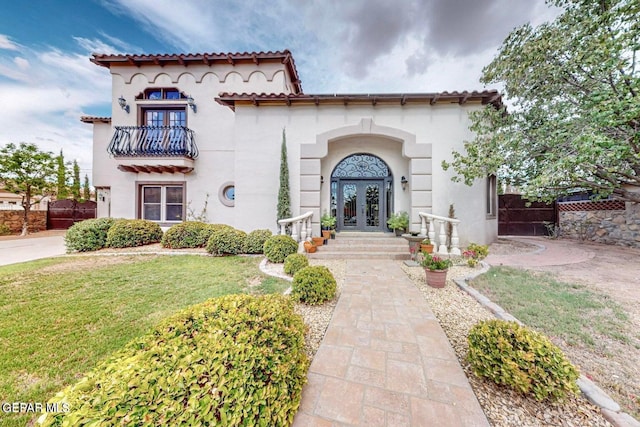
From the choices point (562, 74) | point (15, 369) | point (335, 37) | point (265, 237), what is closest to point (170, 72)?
point (335, 37)

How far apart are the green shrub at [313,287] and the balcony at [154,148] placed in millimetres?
7684

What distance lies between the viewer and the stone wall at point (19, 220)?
10.8 meters

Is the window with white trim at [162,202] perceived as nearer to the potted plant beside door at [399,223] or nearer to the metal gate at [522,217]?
the potted plant beside door at [399,223]

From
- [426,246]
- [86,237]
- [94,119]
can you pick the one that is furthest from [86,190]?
[426,246]

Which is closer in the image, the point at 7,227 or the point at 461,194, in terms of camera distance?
the point at 461,194

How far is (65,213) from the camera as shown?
12.5 meters

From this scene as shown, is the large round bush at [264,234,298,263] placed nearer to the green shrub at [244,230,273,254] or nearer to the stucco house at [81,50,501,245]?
the green shrub at [244,230,273,254]

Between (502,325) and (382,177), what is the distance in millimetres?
6865

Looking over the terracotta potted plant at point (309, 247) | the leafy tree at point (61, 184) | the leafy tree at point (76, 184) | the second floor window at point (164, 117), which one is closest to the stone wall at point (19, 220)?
the leafy tree at point (61, 184)

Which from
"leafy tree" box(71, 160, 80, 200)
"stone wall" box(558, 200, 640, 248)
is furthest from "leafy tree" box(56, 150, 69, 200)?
"stone wall" box(558, 200, 640, 248)

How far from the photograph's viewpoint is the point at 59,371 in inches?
83.2

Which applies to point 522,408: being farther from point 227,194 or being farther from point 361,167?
point 227,194

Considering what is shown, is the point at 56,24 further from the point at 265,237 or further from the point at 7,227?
the point at 265,237

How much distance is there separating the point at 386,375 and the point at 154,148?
1065cm
